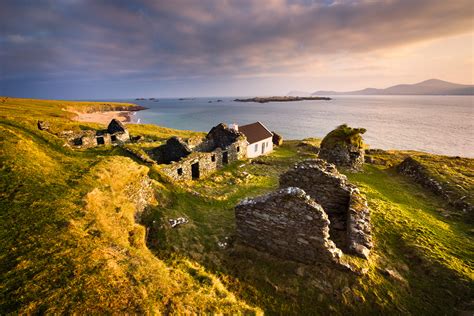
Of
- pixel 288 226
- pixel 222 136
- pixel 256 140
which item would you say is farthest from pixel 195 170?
pixel 256 140

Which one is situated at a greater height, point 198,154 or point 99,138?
point 99,138

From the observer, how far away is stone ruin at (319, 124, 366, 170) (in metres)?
26.6

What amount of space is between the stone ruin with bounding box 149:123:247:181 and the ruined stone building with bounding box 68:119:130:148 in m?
11.0

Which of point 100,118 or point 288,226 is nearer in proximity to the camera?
point 288,226

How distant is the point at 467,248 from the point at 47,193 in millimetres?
20293

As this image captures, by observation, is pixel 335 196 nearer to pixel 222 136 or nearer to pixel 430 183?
pixel 430 183

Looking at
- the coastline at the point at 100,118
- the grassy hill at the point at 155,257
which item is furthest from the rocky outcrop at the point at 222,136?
the coastline at the point at 100,118

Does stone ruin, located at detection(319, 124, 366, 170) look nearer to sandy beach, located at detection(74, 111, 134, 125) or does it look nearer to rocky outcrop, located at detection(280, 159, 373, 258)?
rocky outcrop, located at detection(280, 159, 373, 258)

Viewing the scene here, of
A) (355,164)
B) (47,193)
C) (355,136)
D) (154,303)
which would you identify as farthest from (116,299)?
(355,136)

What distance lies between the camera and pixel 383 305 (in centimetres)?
778

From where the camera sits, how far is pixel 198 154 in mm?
21516

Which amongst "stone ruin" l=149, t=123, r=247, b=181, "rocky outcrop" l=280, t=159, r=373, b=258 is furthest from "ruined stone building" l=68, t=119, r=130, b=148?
"rocky outcrop" l=280, t=159, r=373, b=258

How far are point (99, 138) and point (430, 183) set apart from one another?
40.0 meters

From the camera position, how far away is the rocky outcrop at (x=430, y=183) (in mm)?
16522
